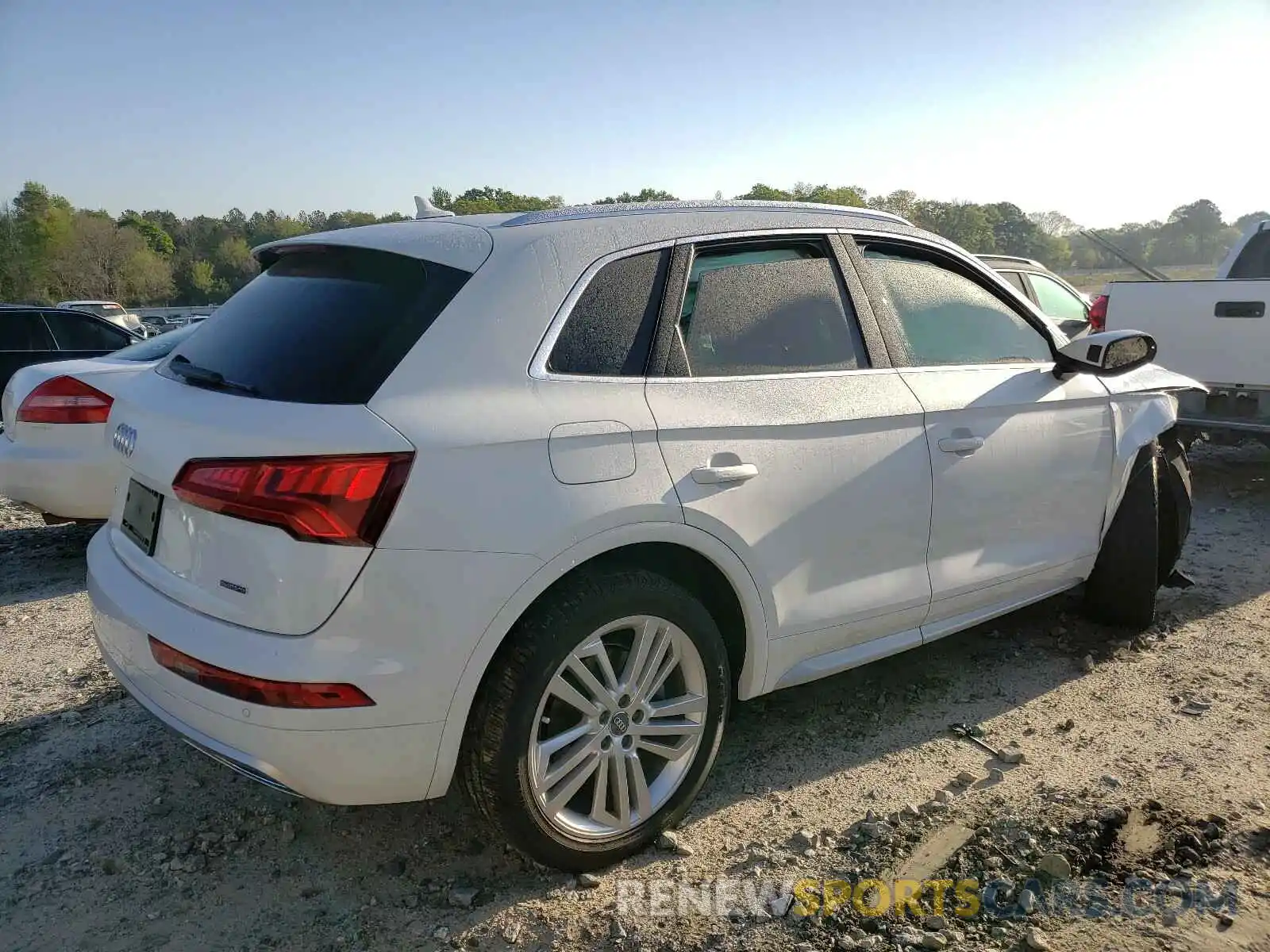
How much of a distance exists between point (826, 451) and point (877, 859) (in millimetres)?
1203

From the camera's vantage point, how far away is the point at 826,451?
2.90 metres

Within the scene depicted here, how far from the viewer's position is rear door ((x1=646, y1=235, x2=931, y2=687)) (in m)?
2.67

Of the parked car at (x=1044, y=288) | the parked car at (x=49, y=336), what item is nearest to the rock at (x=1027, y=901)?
the parked car at (x=1044, y=288)

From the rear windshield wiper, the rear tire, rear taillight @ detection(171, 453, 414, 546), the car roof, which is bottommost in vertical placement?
the rear tire

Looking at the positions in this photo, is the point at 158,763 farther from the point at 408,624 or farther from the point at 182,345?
the point at 408,624

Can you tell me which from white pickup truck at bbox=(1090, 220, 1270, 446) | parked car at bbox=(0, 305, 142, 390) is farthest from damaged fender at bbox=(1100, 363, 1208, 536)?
parked car at bbox=(0, 305, 142, 390)

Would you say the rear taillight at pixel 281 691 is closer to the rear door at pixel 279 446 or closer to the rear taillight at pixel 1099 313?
the rear door at pixel 279 446

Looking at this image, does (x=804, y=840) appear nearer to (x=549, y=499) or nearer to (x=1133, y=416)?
(x=549, y=499)

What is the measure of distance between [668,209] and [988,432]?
143 cm

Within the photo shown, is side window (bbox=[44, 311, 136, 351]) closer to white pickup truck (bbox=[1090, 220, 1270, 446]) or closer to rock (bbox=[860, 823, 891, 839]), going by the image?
rock (bbox=[860, 823, 891, 839])

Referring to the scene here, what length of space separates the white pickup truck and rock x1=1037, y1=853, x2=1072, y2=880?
5.10 m

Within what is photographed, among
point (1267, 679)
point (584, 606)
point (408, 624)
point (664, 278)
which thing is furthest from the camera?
point (1267, 679)

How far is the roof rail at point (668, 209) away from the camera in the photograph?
279 centimetres

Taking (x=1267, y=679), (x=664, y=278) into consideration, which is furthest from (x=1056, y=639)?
(x=664, y=278)
